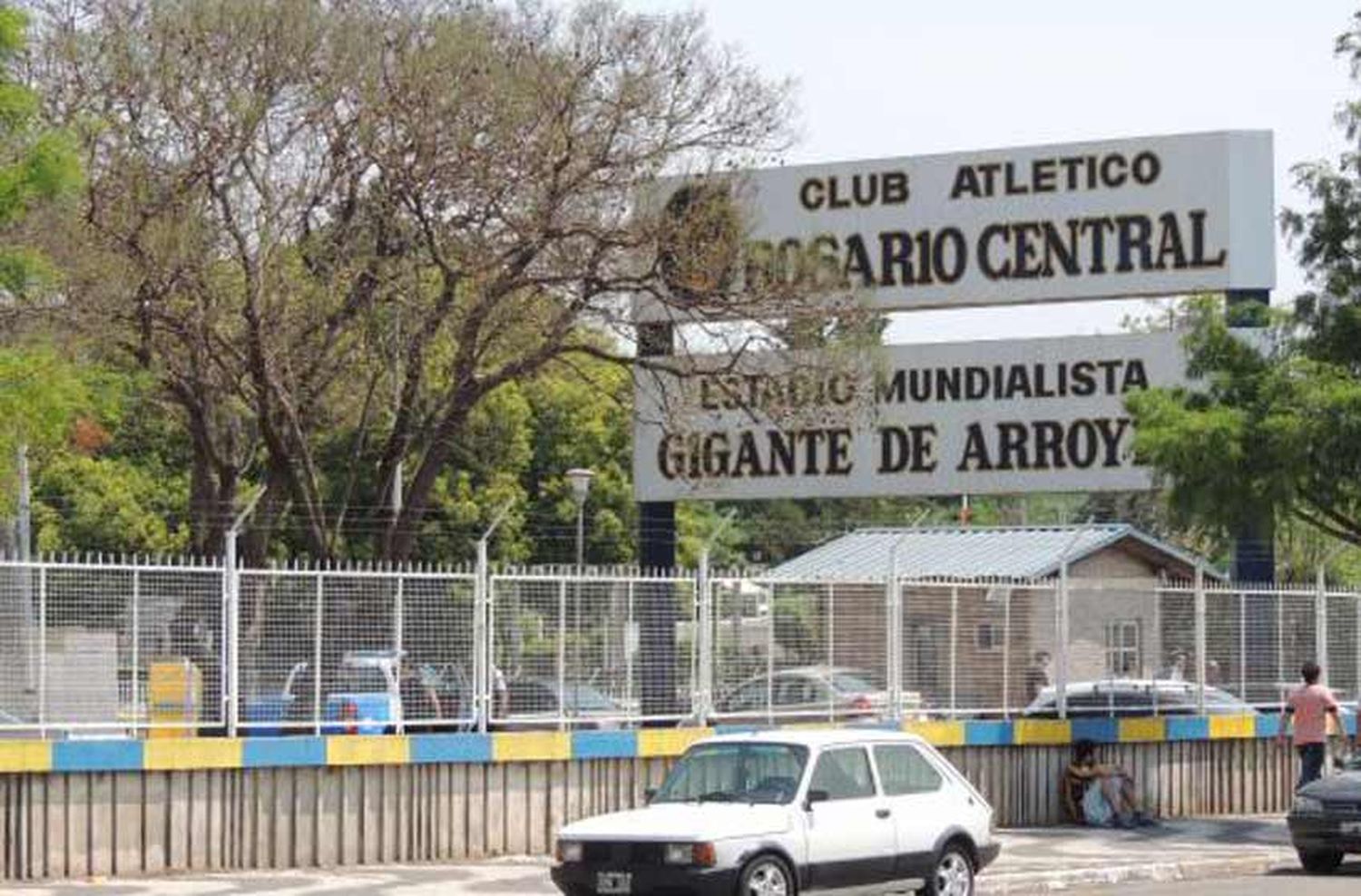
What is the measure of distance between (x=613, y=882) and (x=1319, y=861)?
9.23m

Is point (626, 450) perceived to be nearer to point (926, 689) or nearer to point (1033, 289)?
point (1033, 289)

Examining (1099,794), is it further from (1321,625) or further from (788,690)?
(1321,625)

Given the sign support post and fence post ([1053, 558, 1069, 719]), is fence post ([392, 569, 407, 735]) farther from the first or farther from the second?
fence post ([1053, 558, 1069, 719])

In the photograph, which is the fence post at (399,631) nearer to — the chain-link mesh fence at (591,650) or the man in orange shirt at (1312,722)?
the chain-link mesh fence at (591,650)

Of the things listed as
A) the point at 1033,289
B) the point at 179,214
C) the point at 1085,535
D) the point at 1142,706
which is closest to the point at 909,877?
the point at 1142,706

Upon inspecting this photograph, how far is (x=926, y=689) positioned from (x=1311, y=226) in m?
7.46

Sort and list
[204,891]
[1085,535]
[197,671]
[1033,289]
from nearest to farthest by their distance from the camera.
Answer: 1. [204,891]
2. [197,671]
3. [1033,289]
4. [1085,535]

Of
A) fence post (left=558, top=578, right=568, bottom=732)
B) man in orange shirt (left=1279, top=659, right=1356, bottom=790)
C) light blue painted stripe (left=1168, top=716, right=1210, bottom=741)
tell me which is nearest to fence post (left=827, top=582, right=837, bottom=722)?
fence post (left=558, top=578, right=568, bottom=732)

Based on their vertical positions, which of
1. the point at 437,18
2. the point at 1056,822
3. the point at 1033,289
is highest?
the point at 437,18

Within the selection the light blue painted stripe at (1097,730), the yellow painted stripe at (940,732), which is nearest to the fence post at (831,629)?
the yellow painted stripe at (940,732)

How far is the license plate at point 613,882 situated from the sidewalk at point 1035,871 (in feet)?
10.1

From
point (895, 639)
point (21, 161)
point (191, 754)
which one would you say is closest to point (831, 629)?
point (895, 639)

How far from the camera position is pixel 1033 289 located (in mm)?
37875

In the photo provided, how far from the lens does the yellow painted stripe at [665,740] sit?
88.8ft
